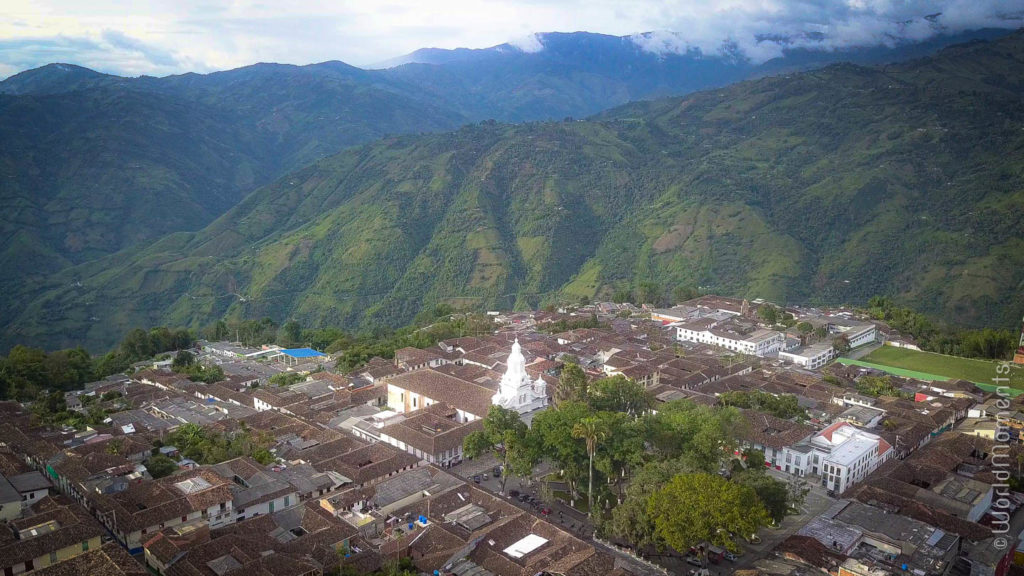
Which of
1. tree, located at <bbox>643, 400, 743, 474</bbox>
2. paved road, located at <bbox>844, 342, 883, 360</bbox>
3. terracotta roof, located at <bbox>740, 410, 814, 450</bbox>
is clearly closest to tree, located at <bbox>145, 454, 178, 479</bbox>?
tree, located at <bbox>643, 400, 743, 474</bbox>

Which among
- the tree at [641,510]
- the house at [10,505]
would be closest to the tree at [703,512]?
the tree at [641,510]

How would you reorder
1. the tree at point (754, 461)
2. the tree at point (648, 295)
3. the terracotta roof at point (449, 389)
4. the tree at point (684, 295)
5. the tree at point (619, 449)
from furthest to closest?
the tree at point (648, 295) < the tree at point (684, 295) < the terracotta roof at point (449, 389) < the tree at point (754, 461) < the tree at point (619, 449)

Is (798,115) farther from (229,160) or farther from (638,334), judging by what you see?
(229,160)

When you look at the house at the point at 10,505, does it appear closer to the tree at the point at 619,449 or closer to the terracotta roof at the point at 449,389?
the terracotta roof at the point at 449,389

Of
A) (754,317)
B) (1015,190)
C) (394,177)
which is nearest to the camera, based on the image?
(754,317)

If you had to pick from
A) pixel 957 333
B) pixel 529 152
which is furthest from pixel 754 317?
pixel 529 152
